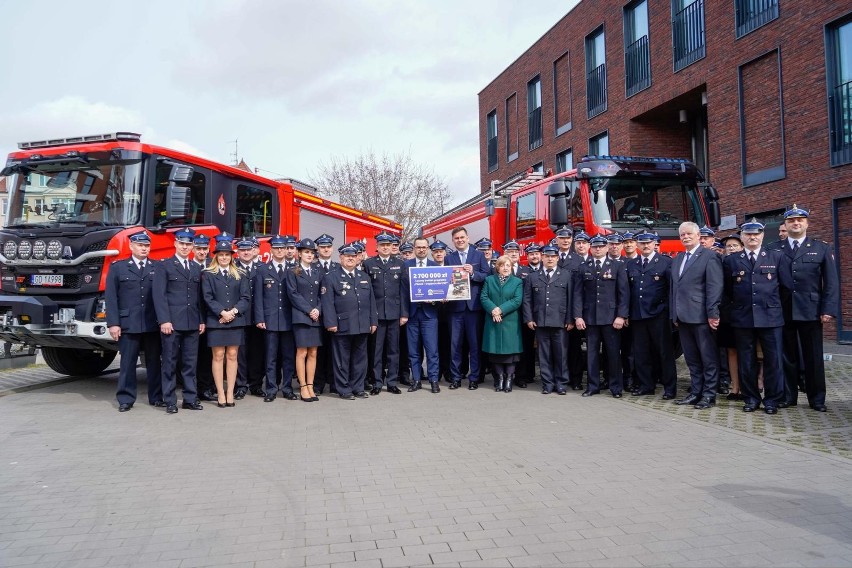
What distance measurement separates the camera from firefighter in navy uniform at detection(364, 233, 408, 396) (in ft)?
29.8

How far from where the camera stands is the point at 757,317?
24.4ft

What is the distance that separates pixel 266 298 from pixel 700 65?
1310 cm

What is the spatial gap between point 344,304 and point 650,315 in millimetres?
3912

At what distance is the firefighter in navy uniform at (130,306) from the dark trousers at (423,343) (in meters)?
3.34

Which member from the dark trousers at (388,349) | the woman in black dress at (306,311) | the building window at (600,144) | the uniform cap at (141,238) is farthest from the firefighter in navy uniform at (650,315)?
the building window at (600,144)

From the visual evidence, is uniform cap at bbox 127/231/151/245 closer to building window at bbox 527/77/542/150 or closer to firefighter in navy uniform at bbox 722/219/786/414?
firefighter in navy uniform at bbox 722/219/786/414

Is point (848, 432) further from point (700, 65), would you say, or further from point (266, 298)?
point (700, 65)

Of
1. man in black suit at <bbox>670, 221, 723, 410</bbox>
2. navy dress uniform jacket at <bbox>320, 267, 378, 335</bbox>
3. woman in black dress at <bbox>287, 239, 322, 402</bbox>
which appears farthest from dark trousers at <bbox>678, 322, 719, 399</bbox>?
woman in black dress at <bbox>287, 239, 322, 402</bbox>

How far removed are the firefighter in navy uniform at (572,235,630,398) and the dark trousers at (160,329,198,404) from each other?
16.2ft

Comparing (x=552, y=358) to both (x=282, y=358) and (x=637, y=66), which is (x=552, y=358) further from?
(x=637, y=66)

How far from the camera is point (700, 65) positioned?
16.4m

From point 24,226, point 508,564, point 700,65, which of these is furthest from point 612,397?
point 700,65

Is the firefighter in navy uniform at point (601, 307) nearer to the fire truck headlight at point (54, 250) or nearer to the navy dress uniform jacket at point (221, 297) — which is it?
the navy dress uniform jacket at point (221, 297)

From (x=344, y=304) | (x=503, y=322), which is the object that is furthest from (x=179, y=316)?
(x=503, y=322)
